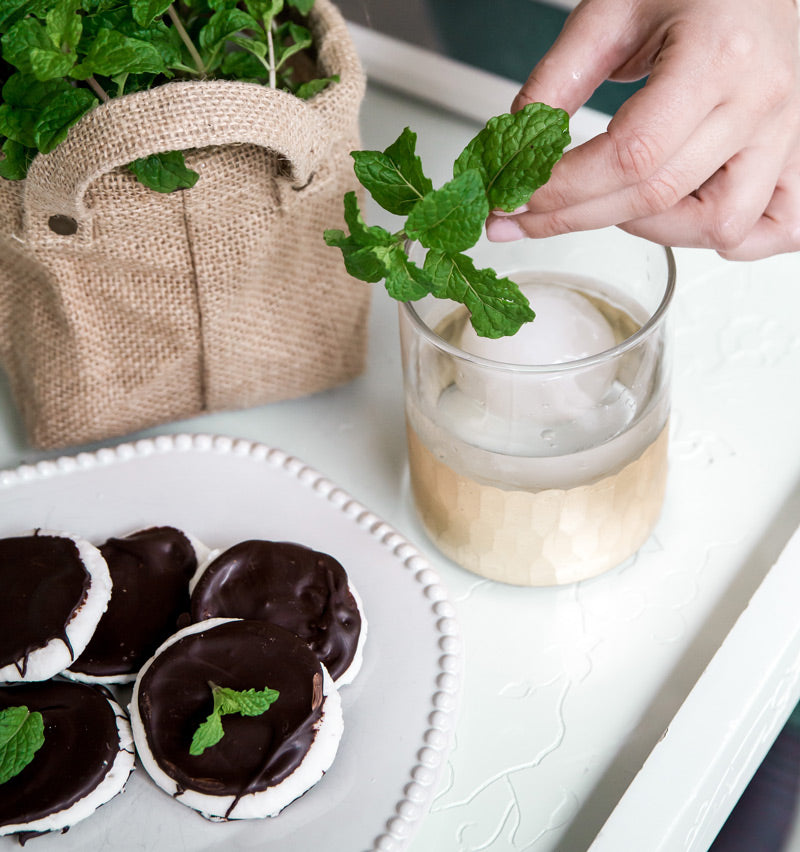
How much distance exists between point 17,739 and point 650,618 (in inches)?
15.4

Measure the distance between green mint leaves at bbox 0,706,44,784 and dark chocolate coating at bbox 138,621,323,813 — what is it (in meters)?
0.05

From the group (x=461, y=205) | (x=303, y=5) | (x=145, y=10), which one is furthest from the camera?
(x=303, y=5)

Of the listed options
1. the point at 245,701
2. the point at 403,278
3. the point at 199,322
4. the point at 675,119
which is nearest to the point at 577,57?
the point at 675,119

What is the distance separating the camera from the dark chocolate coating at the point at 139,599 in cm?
55

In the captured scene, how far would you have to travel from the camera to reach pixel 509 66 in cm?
102

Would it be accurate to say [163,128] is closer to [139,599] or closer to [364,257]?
[364,257]

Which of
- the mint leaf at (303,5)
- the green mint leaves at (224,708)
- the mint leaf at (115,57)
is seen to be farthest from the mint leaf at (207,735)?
the mint leaf at (303,5)

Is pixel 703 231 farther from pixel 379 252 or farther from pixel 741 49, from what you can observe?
pixel 379 252

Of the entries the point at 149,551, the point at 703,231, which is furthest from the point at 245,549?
the point at 703,231

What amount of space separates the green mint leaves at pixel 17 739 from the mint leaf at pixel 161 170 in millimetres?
296

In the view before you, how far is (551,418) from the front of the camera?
0.57 metres

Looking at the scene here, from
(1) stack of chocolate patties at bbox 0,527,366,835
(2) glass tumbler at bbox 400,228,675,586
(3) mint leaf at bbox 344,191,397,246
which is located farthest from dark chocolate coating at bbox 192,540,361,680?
(3) mint leaf at bbox 344,191,397,246

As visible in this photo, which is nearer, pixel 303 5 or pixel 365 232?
pixel 365 232

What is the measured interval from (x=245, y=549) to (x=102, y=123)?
25cm
